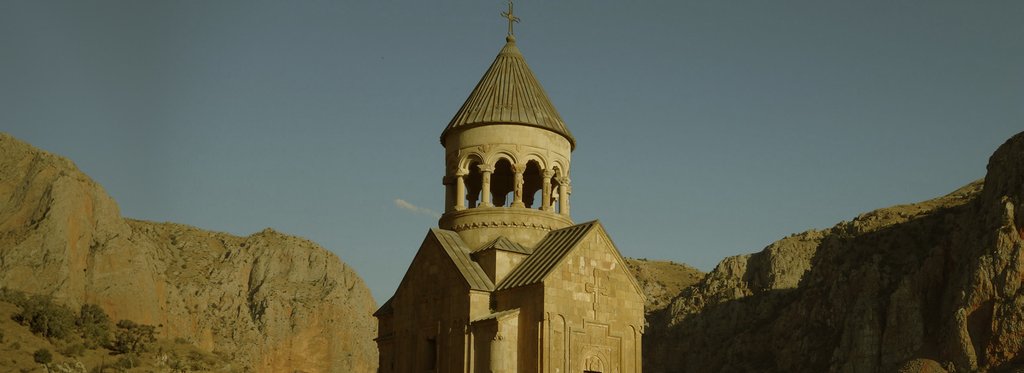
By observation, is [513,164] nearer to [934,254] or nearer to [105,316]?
[105,316]

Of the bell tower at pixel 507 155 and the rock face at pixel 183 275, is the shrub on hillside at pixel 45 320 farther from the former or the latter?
the bell tower at pixel 507 155

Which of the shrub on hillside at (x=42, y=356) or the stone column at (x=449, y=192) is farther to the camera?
the shrub on hillside at (x=42, y=356)

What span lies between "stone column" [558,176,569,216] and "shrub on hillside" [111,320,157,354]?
32512 millimetres

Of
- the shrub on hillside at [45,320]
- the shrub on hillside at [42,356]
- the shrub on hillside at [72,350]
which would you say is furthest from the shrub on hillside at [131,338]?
the shrub on hillside at [42,356]

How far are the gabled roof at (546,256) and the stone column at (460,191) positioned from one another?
7.44ft

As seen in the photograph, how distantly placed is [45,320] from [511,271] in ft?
107

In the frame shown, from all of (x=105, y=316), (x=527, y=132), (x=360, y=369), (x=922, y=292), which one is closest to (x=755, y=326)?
(x=922, y=292)

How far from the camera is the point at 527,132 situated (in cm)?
2586

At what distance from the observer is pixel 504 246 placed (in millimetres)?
24250

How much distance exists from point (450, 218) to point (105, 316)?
41.3 m

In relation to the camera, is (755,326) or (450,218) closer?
(450,218)

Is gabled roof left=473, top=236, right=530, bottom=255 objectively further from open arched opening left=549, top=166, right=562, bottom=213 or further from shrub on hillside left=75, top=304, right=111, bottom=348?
shrub on hillside left=75, top=304, right=111, bottom=348

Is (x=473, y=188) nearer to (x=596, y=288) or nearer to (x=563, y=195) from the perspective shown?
(x=563, y=195)

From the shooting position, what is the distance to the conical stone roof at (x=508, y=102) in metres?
25.9
